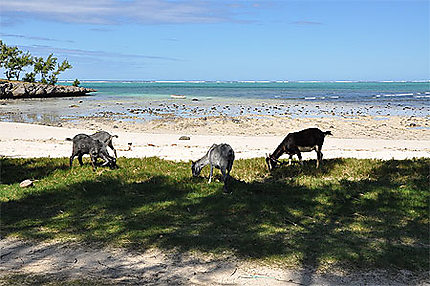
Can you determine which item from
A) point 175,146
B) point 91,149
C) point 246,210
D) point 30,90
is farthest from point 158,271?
point 30,90

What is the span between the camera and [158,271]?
254 inches

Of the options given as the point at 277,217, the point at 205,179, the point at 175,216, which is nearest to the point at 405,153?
the point at 205,179

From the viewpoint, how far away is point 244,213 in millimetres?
9406

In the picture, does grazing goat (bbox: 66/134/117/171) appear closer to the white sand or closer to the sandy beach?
the white sand

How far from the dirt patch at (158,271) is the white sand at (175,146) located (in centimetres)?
950

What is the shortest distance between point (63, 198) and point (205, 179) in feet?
12.4

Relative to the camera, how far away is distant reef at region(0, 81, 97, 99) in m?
76.7

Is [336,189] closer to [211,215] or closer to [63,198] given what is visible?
[211,215]

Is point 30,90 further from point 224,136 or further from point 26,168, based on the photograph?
point 26,168

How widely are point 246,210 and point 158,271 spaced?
137 inches

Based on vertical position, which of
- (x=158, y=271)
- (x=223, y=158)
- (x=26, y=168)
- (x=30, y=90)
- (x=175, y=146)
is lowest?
(x=158, y=271)

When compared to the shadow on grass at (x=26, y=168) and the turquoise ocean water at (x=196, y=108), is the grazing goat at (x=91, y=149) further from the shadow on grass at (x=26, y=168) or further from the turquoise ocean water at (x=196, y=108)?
the turquoise ocean water at (x=196, y=108)

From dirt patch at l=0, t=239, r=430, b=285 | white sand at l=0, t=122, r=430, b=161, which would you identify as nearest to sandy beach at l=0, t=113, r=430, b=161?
white sand at l=0, t=122, r=430, b=161

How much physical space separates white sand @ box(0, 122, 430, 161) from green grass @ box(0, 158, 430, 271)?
Answer: 360 cm
